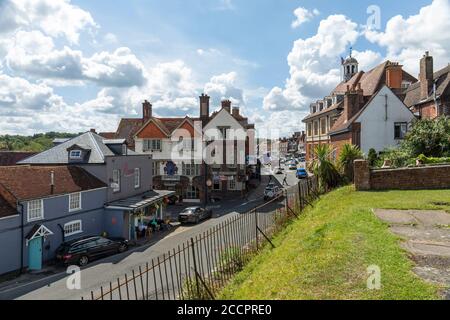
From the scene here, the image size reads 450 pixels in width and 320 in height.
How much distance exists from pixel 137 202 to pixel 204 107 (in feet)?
65.3

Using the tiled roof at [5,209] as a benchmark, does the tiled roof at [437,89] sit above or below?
above

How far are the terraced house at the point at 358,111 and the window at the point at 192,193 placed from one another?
14533mm

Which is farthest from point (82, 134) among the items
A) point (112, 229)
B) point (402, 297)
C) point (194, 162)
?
point (402, 297)

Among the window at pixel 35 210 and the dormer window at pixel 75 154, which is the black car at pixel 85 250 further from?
the dormer window at pixel 75 154

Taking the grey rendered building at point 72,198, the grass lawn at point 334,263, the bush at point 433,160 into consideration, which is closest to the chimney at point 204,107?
the grey rendered building at point 72,198

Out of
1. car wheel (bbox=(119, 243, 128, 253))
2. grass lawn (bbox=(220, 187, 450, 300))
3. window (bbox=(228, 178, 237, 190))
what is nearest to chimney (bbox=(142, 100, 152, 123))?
window (bbox=(228, 178, 237, 190))

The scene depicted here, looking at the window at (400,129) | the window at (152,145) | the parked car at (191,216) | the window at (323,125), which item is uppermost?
the window at (323,125)

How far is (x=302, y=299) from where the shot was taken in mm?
5883

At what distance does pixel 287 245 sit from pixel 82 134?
25972 millimetres

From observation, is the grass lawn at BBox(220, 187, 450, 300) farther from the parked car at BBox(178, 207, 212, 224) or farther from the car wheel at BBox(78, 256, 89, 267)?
the parked car at BBox(178, 207, 212, 224)

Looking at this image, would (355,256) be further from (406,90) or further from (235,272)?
(406,90)

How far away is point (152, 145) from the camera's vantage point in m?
41.8

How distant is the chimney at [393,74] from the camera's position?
129 ft
